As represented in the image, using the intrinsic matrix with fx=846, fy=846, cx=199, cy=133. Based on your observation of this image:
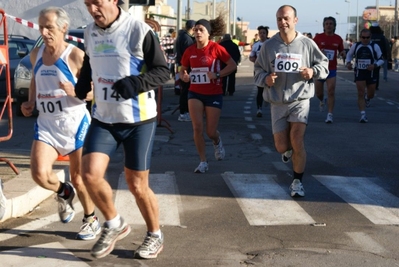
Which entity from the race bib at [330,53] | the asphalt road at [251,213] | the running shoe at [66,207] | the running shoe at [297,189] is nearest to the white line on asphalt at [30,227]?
the asphalt road at [251,213]

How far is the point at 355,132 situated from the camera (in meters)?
15.9

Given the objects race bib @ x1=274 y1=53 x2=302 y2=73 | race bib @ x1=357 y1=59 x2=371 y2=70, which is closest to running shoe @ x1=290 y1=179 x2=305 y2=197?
race bib @ x1=274 y1=53 x2=302 y2=73

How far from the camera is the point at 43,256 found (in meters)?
6.38

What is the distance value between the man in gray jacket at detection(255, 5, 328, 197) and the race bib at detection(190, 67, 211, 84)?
132 centimetres

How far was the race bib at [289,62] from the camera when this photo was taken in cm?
895

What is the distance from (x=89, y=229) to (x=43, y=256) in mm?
679

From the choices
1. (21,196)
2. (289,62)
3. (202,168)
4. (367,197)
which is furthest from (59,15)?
(202,168)

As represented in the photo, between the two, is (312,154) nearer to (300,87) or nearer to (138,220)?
(300,87)

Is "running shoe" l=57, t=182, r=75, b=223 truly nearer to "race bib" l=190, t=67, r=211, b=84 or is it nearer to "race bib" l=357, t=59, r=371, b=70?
"race bib" l=190, t=67, r=211, b=84

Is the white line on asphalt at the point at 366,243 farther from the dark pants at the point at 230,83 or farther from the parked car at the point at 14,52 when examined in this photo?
the dark pants at the point at 230,83

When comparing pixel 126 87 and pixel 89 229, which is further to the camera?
pixel 89 229

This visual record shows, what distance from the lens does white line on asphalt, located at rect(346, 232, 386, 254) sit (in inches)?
263

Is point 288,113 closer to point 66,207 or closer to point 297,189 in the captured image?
point 297,189

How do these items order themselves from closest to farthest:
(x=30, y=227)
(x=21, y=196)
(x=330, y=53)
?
(x=30, y=227) → (x=21, y=196) → (x=330, y=53)
